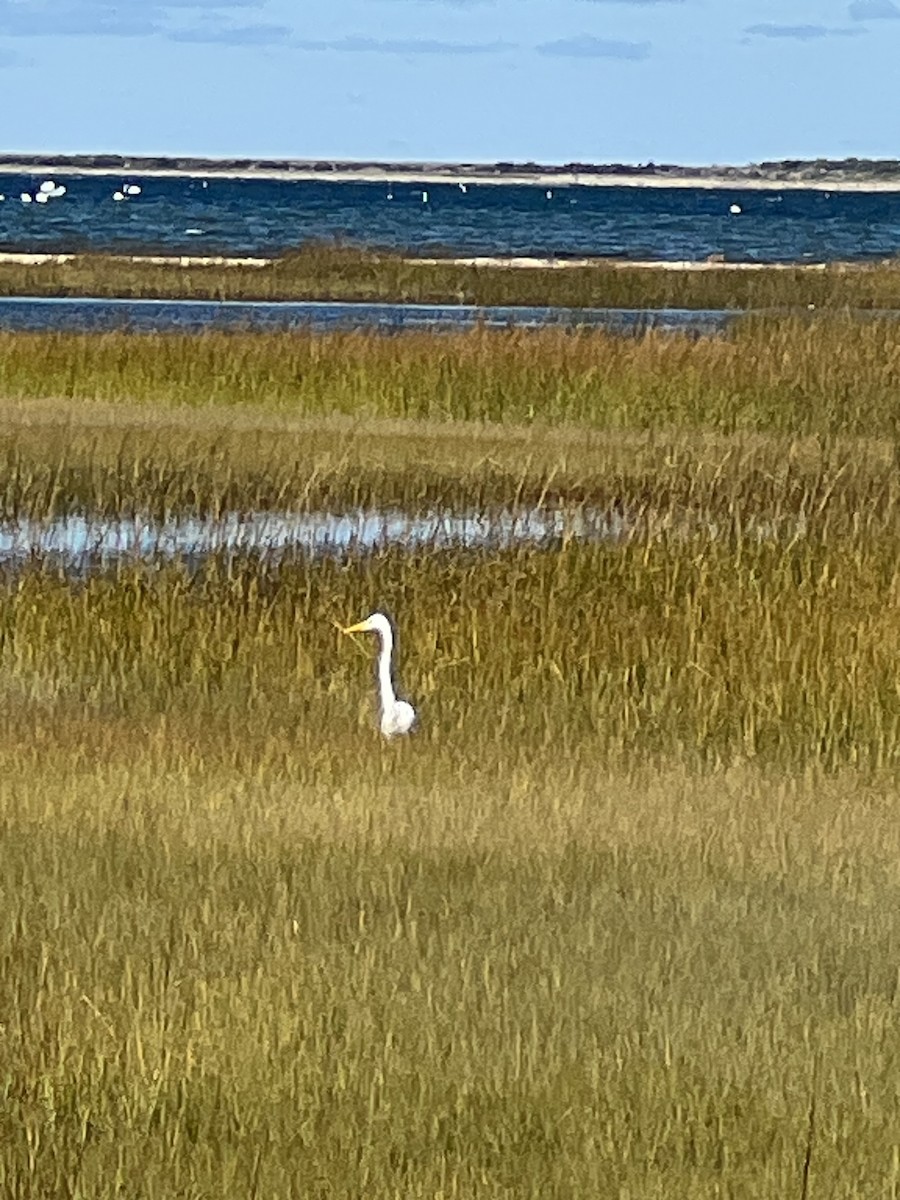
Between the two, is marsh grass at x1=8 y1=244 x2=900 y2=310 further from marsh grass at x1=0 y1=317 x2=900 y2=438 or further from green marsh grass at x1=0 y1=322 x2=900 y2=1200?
green marsh grass at x1=0 y1=322 x2=900 y2=1200

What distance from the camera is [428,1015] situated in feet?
22.0

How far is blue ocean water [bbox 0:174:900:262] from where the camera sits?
243 feet

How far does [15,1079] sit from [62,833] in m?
2.51

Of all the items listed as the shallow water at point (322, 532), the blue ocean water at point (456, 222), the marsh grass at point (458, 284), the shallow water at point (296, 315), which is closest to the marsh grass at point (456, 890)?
the shallow water at point (322, 532)

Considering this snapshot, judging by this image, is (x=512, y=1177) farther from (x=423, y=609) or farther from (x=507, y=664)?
(x=423, y=609)

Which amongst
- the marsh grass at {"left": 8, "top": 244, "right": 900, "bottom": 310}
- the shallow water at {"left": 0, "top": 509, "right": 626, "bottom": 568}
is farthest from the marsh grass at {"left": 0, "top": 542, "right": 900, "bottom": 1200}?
the marsh grass at {"left": 8, "top": 244, "right": 900, "bottom": 310}

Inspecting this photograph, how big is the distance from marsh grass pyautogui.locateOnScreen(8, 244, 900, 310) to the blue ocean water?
11.6 m

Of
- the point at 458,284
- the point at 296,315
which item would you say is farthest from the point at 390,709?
the point at 458,284

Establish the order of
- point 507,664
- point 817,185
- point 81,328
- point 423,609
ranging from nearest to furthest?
1. point 507,664
2. point 423,609
3. point 81,328
4. point 817,185

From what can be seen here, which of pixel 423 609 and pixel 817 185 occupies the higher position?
pixel 423 609

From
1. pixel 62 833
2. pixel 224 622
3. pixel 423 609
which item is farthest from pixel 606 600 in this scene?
pixel 62 833

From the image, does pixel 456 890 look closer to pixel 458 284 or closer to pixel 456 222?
pixel 458 284

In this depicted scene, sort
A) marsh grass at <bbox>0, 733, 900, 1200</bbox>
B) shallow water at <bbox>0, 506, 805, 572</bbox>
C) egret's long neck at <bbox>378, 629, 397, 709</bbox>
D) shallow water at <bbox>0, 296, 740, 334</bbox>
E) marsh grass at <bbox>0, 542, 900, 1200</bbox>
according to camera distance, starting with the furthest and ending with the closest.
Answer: shallow water at <bbox>0, 296, 740, 334</bbox> < shallow water at <bbox>0, 506, 805, 572</bbox> < egret's long neck at <bbox>378, 629, 397, 709</bbox> < marsh grass at <bbox>0, 542, 900, 1200</bbox> < marsh grass at <bbox>0, 733, 900, 1200</bbox>

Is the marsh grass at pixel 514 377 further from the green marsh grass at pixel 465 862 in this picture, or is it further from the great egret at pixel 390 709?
the great egret at pixel 390 709
